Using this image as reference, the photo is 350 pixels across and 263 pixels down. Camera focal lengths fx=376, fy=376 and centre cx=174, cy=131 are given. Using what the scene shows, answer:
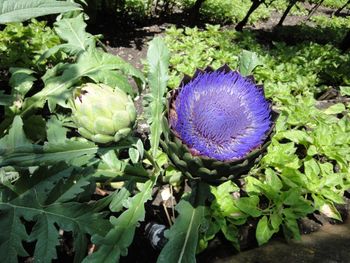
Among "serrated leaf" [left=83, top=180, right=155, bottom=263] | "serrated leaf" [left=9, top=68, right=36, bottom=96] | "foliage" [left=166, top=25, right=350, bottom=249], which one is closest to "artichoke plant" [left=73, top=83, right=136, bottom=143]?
"serrated leaf" [left=83, top=180, right=155, bottom=263]

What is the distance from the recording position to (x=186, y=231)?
1.03 meters

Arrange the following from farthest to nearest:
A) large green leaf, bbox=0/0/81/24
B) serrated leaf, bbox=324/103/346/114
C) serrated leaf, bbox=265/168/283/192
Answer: serrated leaf, bbox=324/103/346/114, serrated leaf, bbox=265/168/283/192, large green leaf, bbox=0/0/81/24

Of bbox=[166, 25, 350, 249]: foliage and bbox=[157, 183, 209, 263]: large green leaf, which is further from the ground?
bbox=[157, 183, 209, 263]: large green leaf

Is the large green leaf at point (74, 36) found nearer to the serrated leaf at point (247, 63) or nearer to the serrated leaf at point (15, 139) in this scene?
the serrated leaf at point (15, 139)

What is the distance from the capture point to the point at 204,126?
100 cm

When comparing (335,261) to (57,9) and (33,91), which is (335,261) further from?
(33,91)

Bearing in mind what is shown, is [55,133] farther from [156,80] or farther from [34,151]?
[156,80]

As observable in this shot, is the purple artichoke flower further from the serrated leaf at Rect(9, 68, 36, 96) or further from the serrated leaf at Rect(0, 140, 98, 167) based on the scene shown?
the serrated leaf at Rect(9, 68, 36, 96)

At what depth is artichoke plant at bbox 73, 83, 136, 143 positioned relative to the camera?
0.94m

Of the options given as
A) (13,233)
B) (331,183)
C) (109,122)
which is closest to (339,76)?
(331,183)

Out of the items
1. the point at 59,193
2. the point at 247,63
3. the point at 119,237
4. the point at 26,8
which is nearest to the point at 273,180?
the point at 247,63

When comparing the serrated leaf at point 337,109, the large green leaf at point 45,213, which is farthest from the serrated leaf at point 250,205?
the serrated leaf at point 337,109

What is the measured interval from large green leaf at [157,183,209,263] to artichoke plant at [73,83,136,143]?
29 cm

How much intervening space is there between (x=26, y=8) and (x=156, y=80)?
46 cm
